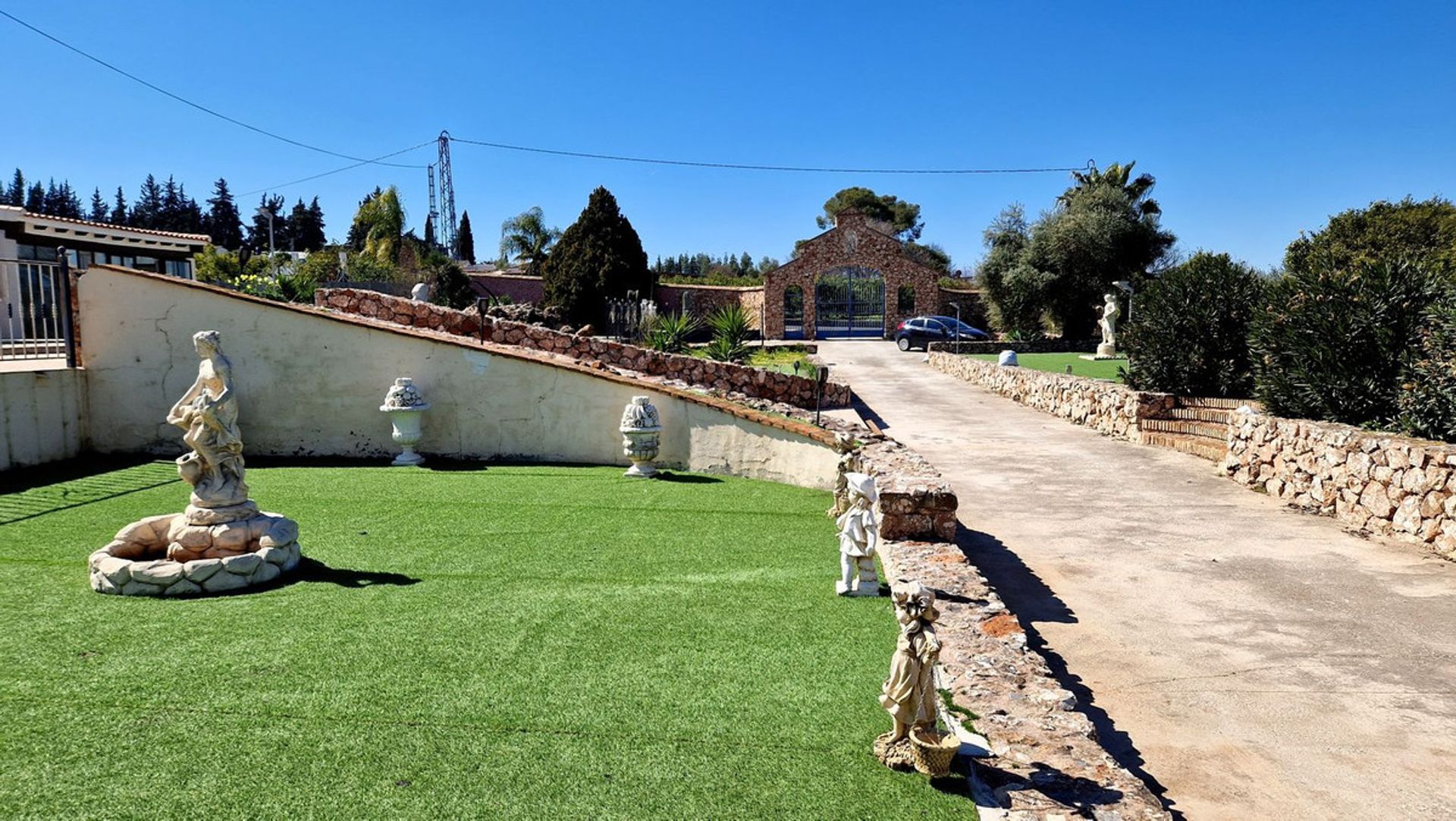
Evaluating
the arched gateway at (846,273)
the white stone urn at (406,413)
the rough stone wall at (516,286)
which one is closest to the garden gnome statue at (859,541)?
the white stone urn at (406,413)

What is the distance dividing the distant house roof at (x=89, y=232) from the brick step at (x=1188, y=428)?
71.9ft

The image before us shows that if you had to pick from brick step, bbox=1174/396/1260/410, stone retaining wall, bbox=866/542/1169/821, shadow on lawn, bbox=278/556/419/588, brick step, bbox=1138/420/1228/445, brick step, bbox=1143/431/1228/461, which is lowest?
stone retaining wall, bbox=866/542/1169/821

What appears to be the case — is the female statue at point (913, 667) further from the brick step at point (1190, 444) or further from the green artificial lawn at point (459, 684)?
the brick step at point (1190, 444)

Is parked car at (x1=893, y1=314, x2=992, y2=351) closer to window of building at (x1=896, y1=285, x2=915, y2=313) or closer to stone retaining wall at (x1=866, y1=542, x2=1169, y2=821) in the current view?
window of building at (x1=896, y1=285, x2=915, y2=313)

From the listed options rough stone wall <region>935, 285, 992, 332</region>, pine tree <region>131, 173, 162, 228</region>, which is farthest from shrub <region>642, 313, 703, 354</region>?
pine tree <region>131, 173, 162, 228</region>

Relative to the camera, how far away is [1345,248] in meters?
35.1

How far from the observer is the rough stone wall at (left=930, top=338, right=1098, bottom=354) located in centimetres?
3362

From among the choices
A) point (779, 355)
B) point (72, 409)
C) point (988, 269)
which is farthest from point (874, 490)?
point (988, 269)

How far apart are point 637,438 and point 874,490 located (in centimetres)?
535

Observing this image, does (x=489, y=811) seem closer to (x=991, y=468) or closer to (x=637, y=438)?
(x=637, y=438)

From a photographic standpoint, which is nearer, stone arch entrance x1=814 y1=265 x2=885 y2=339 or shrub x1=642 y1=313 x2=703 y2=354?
shrub x1=642 y1=313 x2=703 y2=354

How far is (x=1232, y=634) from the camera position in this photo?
6453 mm

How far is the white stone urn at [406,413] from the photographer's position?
11.7m

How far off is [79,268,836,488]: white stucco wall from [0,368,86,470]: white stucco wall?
30 cm
